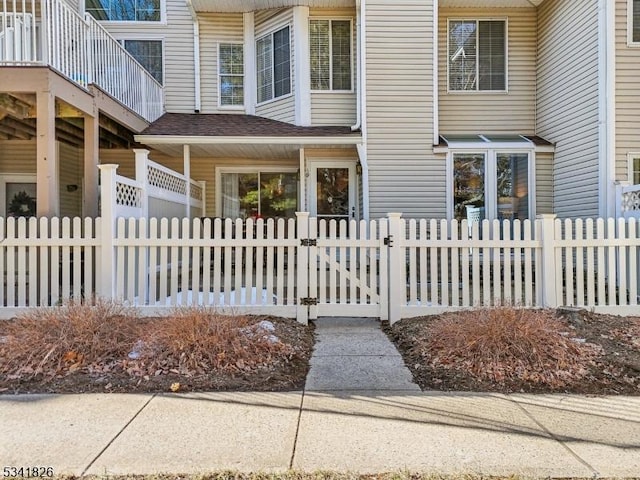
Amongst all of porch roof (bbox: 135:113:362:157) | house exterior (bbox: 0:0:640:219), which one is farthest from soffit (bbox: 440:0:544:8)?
porch roof (bbox: 135:113:362:157)

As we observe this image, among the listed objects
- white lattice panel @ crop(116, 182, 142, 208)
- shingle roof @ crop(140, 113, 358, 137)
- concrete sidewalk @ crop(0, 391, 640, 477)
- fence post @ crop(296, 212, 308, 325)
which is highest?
shingle roof @ crop(140, 113, 358, 137)

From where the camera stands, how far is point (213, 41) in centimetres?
1145

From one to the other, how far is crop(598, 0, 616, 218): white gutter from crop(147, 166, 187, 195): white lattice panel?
7.94m

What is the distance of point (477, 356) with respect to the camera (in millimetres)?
4219

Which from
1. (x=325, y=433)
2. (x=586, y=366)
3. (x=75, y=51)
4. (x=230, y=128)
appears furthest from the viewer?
(x=230, y=128)

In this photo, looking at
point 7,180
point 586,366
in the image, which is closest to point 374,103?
point 586,366

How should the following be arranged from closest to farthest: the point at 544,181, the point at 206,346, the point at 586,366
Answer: the point at 586,366 < the point at 206,346 < the point at 544,181

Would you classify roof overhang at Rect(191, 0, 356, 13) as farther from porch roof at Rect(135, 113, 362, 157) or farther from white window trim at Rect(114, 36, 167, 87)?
porch roof at Rect(135, 113, 362, 157)

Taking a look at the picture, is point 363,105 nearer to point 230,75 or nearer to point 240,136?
point 240,136

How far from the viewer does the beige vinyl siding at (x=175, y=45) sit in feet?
37.8

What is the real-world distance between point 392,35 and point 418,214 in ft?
12.6

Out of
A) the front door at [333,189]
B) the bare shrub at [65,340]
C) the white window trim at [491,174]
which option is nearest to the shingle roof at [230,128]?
the front door at [333,189]

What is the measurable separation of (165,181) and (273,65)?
180 inches

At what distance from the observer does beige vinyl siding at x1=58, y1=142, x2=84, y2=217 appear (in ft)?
37.6
